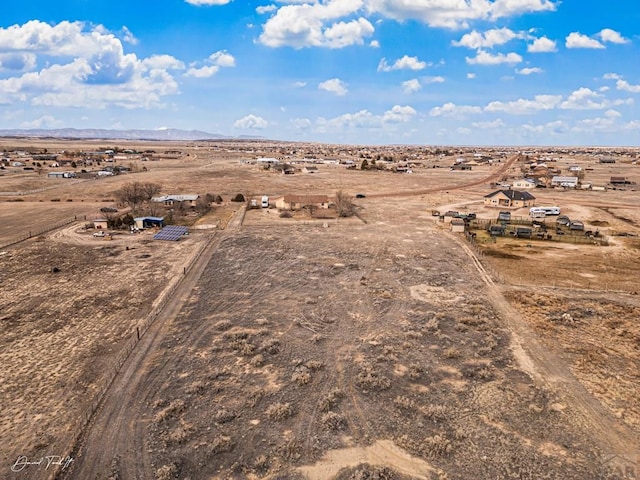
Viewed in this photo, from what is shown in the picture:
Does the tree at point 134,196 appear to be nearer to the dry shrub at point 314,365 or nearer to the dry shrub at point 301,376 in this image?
the dry shrub at point 314,365

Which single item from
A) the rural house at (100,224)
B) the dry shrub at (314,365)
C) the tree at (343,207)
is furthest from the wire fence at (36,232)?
the dry shrub at (314,365)

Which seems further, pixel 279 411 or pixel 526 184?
pixel 526 184

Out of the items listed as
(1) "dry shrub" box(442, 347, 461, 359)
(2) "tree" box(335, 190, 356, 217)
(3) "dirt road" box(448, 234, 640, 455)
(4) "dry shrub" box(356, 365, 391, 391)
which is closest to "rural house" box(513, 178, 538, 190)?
(2) "tree" box(335, 190, 356, 217)

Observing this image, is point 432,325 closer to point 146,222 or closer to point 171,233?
point 171,233

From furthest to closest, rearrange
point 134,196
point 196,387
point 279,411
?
point 134,196 < point 196,387 < point 279,411

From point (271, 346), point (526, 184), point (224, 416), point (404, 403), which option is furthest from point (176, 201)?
point (526, 184)
